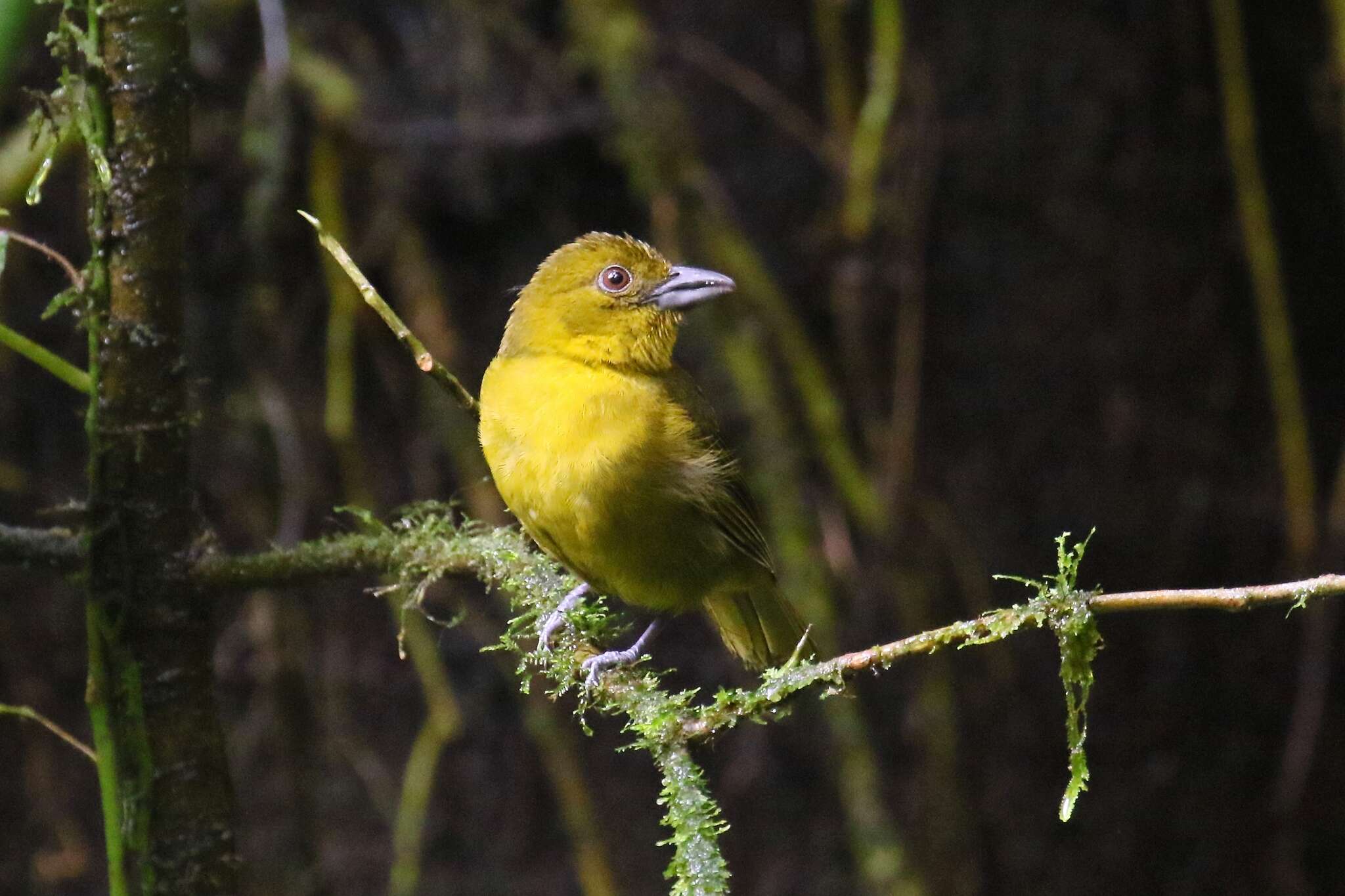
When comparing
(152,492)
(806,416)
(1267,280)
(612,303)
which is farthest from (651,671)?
(1267,280)

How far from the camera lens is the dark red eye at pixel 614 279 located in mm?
2898

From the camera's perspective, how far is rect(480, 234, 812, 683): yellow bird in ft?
8.30

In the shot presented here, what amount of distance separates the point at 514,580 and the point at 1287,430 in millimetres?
2560

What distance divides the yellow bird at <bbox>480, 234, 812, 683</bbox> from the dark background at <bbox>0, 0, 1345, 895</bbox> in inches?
34.2

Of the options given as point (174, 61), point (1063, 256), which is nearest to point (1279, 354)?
point (1063, 256)

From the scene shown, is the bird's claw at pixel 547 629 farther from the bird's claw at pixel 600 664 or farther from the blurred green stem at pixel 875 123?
the blurred green stem at pixel 875 123

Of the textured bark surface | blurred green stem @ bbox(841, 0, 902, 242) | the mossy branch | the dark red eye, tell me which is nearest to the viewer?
the mossy branch

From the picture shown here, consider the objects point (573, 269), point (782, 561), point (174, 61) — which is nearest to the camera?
point (174, 61)

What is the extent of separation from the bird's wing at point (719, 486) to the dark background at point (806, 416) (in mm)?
835

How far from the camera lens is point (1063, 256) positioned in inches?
155

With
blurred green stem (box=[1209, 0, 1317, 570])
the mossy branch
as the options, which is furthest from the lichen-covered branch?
blurred green stem (box=[1209, 0, 1317, 570])

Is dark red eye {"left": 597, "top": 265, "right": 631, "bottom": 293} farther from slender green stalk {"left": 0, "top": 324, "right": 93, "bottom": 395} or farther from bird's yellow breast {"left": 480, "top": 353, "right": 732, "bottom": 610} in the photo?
slender green stalk {"left": 0, "top": 324, "right": 93, "bottom": 395}

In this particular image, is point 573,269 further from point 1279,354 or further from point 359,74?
point 1279,354

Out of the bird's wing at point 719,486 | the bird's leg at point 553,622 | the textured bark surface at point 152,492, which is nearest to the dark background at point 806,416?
the bird's wing at point 719,486
